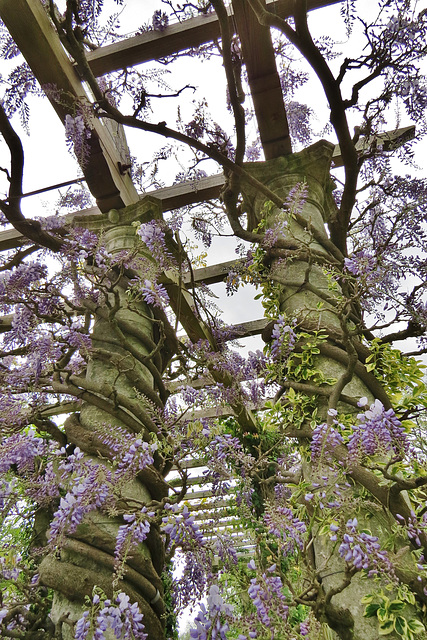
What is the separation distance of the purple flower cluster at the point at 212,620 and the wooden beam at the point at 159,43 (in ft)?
7.88

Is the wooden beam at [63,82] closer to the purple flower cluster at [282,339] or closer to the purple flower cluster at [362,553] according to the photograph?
the purple flower cluster at [282,339]

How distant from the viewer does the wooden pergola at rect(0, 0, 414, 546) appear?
1.98 meters

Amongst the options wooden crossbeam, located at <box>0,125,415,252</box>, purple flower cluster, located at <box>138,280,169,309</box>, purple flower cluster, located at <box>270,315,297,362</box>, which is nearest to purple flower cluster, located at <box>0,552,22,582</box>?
purple flower cluster, located at <box>138,280,169,309</box>

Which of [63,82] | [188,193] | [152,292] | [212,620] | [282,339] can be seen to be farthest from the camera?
[188,193]

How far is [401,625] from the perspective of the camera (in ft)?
3.20

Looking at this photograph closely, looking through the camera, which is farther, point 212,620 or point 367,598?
point 367,598

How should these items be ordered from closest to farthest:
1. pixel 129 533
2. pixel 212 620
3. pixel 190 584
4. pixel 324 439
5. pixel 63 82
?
1. pixel 212 620
2. pixel 324 439
3. pixel 129 533
4. pixel 190 584
5. pixel 63 82

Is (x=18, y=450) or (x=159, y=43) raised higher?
(x=159, y=43)

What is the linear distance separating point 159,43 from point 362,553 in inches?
97.0

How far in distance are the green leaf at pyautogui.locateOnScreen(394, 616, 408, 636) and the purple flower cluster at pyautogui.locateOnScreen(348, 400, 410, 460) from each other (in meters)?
0.35

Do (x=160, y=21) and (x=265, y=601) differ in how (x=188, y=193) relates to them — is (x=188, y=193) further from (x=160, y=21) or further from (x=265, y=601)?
(x=265, y=601)

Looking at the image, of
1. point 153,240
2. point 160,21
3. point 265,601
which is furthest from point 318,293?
point 160,21

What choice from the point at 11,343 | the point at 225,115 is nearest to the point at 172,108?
the point at 225,115

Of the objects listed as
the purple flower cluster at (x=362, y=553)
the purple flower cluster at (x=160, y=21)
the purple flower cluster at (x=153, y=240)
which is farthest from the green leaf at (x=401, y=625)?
the purple flower cluster at (x=160, y=21)
